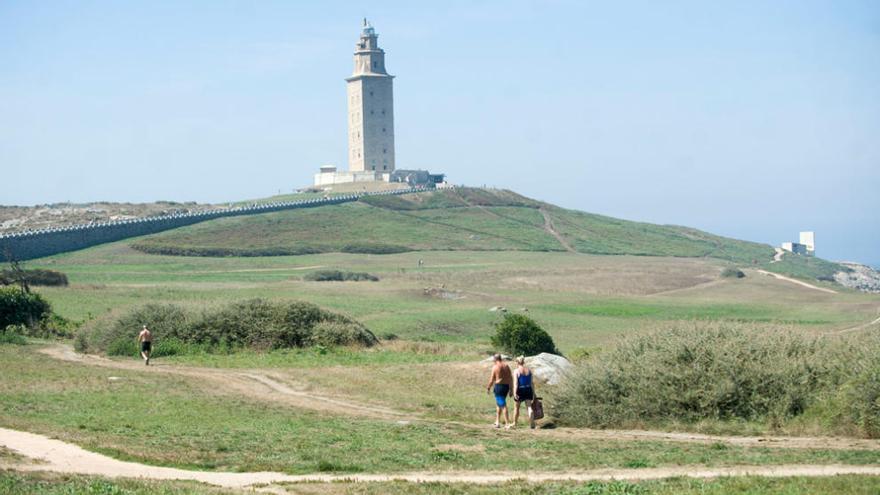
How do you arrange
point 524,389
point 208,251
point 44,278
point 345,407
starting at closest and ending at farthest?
1. point 524,389
2. point 345,407
3. point 44,278
4. point 208,251

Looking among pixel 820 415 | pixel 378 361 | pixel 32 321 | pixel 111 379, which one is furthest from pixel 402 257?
pixel 820 415

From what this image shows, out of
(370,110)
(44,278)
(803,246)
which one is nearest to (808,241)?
(803,246)

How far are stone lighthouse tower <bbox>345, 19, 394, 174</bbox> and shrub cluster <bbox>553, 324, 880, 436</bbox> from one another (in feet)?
515

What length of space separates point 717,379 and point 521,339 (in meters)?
18.9

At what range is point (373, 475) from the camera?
17.8 m

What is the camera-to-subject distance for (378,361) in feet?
123

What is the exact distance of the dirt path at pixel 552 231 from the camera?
12494 cm

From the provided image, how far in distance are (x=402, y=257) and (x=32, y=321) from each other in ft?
201

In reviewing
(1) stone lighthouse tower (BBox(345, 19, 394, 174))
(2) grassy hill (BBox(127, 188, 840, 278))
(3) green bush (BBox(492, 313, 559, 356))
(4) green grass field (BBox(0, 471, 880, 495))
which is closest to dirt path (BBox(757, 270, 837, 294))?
(2) grassy hill (BBox(127, 188, 840, 278))

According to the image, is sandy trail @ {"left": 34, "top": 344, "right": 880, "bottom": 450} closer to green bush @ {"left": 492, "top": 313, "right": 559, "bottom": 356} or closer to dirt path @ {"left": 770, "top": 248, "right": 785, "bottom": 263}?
→ green bush @ {"left": 492, "top": 313, "right": 559, "bottom": 356}

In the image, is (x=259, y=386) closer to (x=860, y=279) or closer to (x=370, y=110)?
(x=860, y=279)

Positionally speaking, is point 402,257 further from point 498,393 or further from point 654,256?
point 498,393

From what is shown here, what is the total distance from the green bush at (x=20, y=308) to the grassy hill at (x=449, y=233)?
173 feet

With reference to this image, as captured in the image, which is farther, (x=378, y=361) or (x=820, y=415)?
(x=378, y=361)
